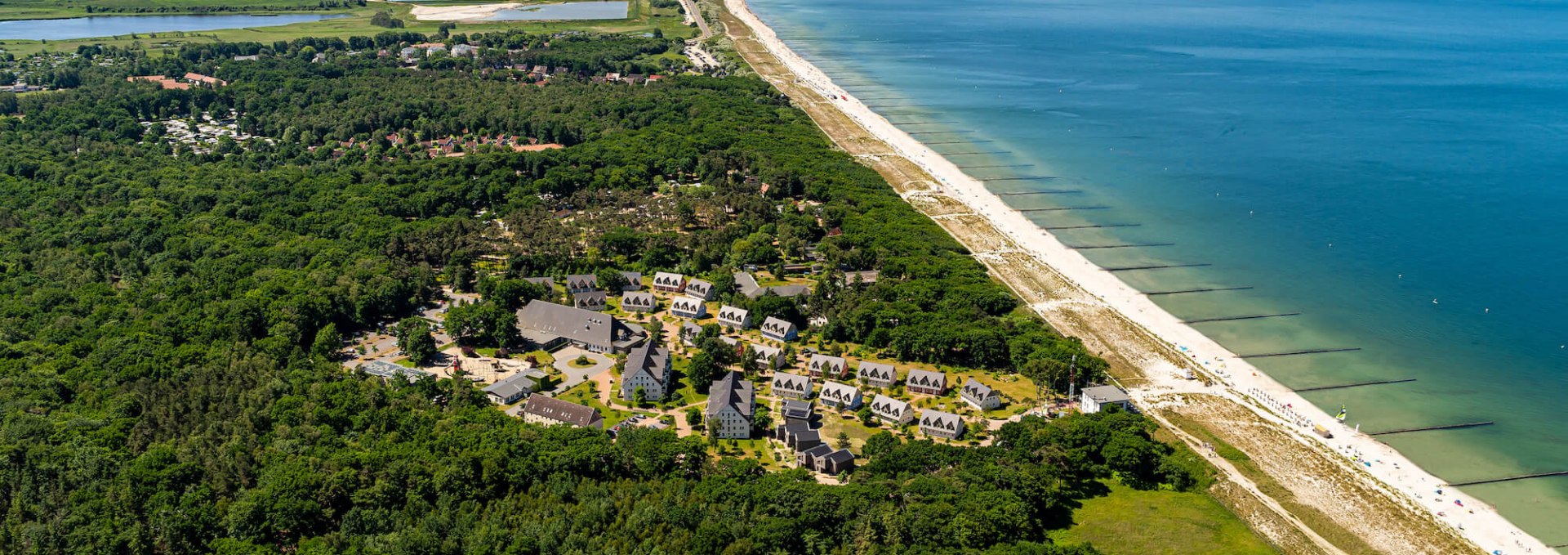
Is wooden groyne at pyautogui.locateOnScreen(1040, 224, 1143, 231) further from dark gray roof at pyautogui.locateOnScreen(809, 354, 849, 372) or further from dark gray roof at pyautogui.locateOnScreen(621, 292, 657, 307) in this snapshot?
dark gray roof at pyautogui.locateOnScreen(621, 292, 657, 307)

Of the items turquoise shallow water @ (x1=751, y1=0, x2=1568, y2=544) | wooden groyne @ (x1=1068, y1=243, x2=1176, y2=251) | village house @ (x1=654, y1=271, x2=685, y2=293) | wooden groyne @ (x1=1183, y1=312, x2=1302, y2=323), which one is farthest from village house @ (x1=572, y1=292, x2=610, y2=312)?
wooden groyne @ (x1=1183, y1=312, x2=1302, y2=323)

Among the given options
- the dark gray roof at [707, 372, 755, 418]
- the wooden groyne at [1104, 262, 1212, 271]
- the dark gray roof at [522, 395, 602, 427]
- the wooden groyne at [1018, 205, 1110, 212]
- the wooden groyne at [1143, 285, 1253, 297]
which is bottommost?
the dark gray roof at [522, 395, 602, 427]

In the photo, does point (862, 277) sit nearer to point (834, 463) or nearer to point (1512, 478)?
point (834, 463)

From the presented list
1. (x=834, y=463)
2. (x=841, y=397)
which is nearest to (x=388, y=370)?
(x=841, y=397)

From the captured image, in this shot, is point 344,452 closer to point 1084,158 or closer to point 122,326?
point 122,326

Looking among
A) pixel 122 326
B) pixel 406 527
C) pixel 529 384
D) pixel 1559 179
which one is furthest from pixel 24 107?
pixel 1559 179

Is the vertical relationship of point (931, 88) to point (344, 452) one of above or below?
above

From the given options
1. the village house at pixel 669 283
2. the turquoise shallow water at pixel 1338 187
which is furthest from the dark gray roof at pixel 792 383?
the turquoise shallow water at pixel 1338 187
